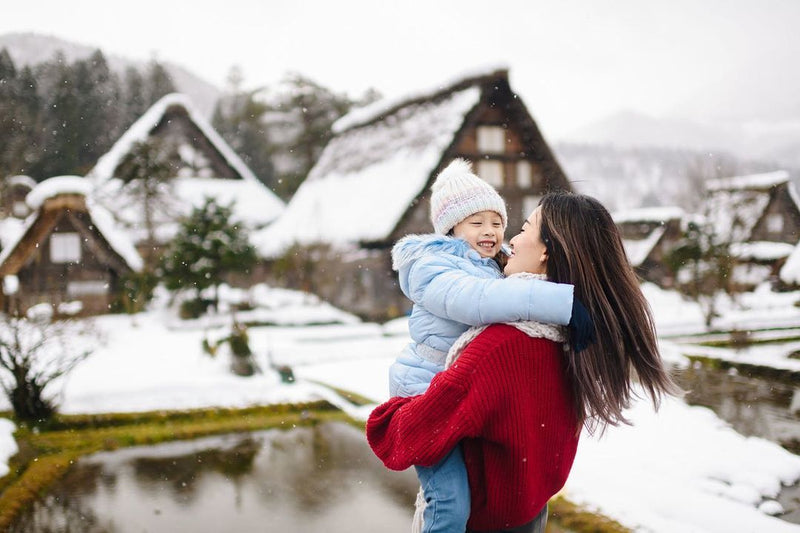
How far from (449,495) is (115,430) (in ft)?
18.6

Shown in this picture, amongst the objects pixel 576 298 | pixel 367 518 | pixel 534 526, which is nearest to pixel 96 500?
pixel 367 518

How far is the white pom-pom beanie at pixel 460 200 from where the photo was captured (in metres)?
1.84

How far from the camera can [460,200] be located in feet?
6.08

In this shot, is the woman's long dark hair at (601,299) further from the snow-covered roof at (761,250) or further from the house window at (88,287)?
the snow-covered roof at (761,250)

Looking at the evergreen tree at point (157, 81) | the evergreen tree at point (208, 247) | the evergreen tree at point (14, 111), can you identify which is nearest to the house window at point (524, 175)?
the evergreen tree at point (208, 247)

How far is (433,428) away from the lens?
4.28 ft

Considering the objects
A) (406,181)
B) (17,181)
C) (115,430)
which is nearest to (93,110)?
(17,181)

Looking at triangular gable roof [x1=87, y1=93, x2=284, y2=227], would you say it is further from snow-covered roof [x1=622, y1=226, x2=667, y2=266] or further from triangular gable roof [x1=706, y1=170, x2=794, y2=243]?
snow-covered roof [x1=622, y1=226, x2=667, y2=266]

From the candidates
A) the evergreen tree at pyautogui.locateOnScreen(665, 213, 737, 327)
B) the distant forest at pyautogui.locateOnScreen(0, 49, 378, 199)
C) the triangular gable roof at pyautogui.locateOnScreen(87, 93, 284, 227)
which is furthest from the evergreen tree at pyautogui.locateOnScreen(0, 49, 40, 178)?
the evergreen tree at pyautogui.locateOnScreen(665, 213, 737, 327)

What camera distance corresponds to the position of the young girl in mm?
1302

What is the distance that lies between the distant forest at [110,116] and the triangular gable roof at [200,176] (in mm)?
656

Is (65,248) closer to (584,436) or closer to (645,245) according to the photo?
(584,436)

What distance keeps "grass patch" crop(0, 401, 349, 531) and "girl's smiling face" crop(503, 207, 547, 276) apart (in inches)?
182

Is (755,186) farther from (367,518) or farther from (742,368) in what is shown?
(367,518)
